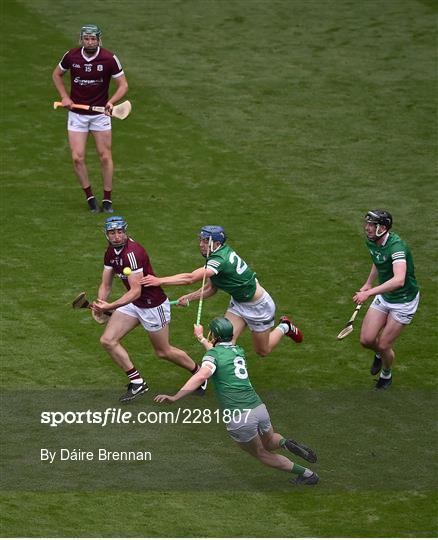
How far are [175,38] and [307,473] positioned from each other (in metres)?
15.1

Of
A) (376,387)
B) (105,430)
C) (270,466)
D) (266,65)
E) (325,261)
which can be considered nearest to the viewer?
(270,466)

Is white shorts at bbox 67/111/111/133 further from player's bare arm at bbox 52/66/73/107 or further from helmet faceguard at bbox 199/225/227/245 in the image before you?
helmet faceguard at bbox 199/225/227/245

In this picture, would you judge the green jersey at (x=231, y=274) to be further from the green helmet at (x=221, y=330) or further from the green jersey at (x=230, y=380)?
the green jersey at (x=230, y=380)

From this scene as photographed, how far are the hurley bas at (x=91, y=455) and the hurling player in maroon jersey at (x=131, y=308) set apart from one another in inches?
49.2

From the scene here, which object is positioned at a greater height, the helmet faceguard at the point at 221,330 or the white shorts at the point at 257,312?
the helmet faceguard at the point at 221,330

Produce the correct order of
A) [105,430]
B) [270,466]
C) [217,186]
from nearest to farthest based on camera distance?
1. [270,466]
2. [105,430]
3. [217,186]

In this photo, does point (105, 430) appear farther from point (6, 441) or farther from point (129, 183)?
point (129, 183)

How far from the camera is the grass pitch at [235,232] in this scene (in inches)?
578

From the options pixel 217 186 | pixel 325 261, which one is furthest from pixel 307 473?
pixel 217 186

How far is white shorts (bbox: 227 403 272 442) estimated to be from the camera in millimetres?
14344

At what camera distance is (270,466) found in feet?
48.6

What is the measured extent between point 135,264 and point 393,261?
2.88 meters

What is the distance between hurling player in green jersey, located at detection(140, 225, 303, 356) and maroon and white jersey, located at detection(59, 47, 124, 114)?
549 cm

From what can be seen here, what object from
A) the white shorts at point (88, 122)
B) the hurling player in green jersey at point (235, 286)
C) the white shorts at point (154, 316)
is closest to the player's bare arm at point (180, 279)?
the hurling player in green jersey at point (235, 286)
